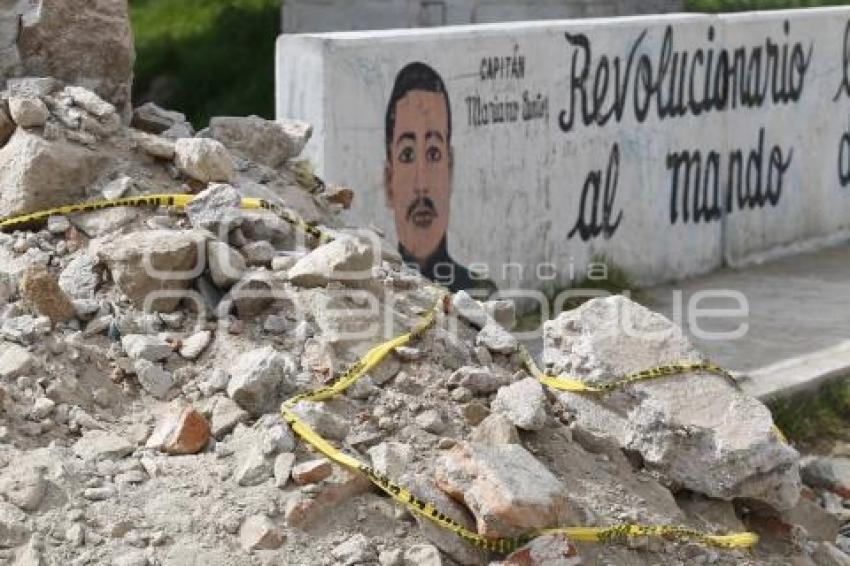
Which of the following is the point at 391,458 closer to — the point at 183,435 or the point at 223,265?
the point at 183,435

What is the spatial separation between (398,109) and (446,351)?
3.59 m

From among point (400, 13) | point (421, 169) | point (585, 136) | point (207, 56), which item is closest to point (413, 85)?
point (421, 169)

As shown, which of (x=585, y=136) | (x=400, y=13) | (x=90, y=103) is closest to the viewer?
(x=90, y=103)

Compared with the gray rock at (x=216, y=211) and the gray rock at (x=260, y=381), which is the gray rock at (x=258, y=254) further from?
the gray rock at (x=260, y=381)

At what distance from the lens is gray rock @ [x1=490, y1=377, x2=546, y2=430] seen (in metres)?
5.45

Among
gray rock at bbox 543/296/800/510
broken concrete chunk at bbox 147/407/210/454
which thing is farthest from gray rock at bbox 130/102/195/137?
broken concrete chunk at bbox 147/407/210/454

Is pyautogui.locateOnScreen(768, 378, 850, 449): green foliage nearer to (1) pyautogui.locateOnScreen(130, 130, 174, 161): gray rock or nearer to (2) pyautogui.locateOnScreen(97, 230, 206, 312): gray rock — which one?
(1) pyautogui.locateOnScreen(130, 130, 174, 161): gray rock

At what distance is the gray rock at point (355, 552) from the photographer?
4922 mm

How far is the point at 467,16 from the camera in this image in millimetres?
14516

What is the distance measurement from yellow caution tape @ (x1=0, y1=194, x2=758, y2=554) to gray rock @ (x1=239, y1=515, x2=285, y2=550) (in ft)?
0.93

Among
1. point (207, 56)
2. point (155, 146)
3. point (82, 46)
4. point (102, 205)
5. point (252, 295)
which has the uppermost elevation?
point (82, 46)

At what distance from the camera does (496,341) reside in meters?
5.92

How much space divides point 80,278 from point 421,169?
3.79 metres

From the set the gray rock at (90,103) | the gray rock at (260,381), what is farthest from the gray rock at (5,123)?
the gray rock at (260,381)
